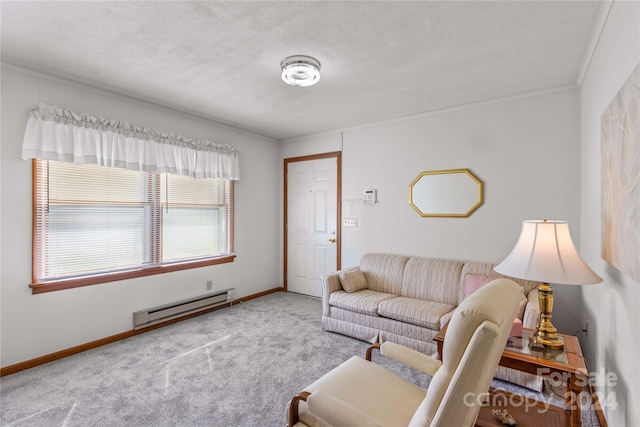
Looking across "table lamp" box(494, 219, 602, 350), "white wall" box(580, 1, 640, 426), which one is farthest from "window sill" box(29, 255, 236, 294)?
"white wall" box(580, 1, 640, 426)

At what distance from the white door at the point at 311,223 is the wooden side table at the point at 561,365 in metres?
3.01

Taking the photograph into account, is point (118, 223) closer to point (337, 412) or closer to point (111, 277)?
point (111, 277)

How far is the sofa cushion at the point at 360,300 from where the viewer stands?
3.23m

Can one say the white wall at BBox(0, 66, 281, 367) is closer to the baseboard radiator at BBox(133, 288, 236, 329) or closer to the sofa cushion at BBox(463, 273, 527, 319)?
the baseboard radiator at BBox(133, 288, 236, 329)

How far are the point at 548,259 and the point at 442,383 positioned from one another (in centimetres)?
107

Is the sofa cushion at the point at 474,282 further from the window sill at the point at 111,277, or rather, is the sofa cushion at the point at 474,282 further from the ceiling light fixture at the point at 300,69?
the window sill at the point at 111,277

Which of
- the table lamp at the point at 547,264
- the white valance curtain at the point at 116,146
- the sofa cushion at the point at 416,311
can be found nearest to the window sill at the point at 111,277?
the white valance curtain at the point at 116,146

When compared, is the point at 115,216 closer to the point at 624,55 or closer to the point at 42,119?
the point at 42,119

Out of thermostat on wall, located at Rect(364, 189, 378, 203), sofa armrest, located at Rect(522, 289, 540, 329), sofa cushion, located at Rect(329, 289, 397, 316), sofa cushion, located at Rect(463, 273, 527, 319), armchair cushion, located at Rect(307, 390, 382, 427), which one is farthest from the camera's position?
thermostat on wall, located at Rect(364, 189, 378, 203)

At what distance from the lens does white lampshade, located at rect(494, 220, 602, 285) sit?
65.5 inches

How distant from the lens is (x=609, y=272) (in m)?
1.88

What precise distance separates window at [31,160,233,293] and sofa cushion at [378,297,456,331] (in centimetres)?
237

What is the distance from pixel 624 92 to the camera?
5.08 feet

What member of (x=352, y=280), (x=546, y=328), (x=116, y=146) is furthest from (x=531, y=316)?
(x=116, y=146)
